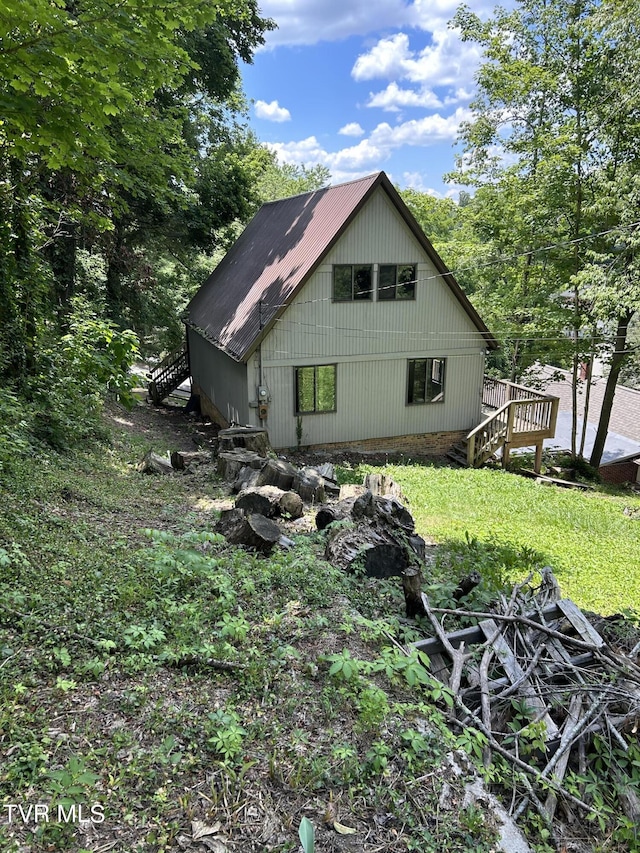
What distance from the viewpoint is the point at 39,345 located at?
30.7 feet

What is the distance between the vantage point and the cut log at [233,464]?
957 cm

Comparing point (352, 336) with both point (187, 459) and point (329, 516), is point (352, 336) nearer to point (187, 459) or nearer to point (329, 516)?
point (187, 459)

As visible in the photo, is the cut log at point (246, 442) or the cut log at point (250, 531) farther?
the cut log at point (246, 442)

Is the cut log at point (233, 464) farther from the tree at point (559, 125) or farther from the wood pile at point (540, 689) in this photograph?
the tree at point (559, 125)

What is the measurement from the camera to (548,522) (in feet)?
36.0

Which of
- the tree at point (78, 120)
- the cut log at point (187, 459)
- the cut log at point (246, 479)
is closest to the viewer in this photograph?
the tree at point (78, 120)

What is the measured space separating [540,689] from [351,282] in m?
12.0

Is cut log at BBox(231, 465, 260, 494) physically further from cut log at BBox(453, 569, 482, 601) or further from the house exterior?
the house exterior

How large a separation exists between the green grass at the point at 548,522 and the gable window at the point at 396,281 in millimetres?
4750

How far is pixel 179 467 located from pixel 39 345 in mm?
3216

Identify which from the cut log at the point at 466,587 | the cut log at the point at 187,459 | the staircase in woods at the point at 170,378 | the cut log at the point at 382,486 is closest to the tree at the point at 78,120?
the cut log at the point at 187,459

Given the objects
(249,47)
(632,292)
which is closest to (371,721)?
(632,292)

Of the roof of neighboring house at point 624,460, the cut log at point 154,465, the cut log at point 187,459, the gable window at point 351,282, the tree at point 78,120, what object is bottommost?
the roof of neighboring house at point 624,460

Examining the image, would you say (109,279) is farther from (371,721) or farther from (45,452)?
(371,721)
